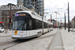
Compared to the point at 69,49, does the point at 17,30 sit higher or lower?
higher

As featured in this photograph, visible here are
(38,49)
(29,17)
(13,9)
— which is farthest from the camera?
(13,9)

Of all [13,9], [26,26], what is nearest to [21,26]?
[26,26]

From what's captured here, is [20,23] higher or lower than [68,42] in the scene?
higher

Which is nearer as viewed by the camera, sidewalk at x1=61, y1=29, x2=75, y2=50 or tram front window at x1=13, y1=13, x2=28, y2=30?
sidewalk at x1=61, y1=29, x2=75, y2=50

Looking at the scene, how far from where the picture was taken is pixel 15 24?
10844mm

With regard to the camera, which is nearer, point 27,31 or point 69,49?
point 69,49

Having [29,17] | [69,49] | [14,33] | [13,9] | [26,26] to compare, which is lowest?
[69,49]

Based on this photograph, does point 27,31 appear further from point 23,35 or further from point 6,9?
point 6,9

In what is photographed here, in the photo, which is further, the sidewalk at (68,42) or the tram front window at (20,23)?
the tram front window at (20,23)

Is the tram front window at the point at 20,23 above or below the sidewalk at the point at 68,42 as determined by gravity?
above

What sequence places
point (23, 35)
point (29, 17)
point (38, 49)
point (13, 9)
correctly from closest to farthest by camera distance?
1. point (38, 49)
2. point (23, 35)
3. point (29, 17)
4. point (13, 9)

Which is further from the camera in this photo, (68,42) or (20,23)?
(20,23)

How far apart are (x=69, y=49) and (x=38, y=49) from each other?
7.33 ft

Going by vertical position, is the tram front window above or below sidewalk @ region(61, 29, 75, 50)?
above
